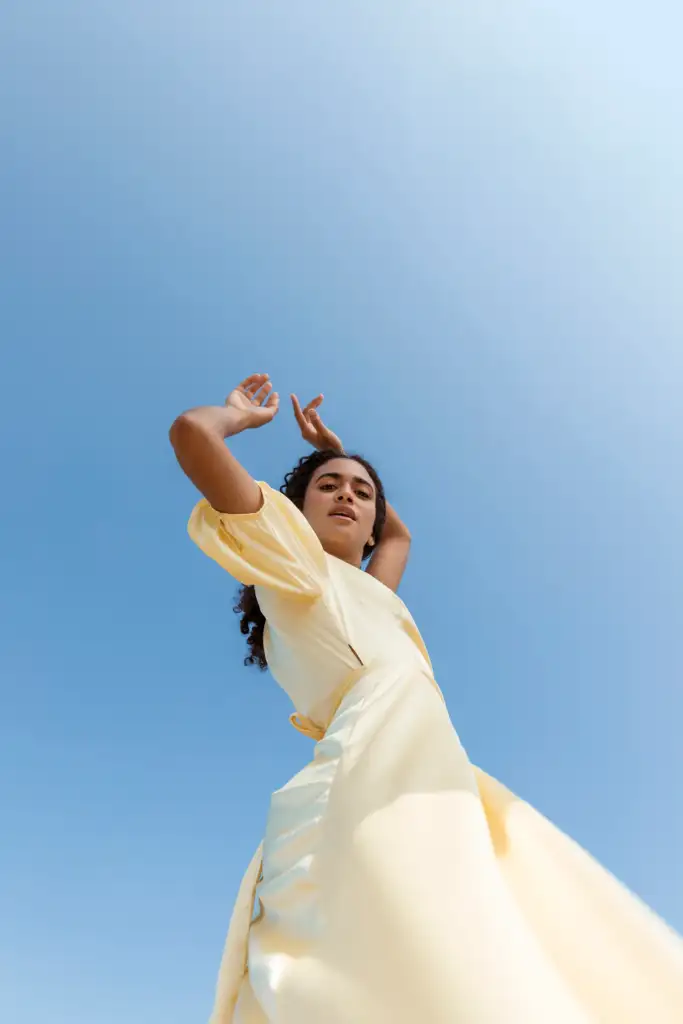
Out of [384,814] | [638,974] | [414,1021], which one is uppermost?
[384,814]

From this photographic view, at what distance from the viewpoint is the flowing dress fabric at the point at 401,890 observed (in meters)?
1.50

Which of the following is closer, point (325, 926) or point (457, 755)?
point (325, 926)

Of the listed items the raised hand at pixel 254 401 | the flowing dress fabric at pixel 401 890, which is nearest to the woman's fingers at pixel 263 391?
the raised hand at pixel 254 401

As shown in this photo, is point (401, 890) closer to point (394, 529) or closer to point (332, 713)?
point (332, 713)

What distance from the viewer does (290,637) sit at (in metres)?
2.57

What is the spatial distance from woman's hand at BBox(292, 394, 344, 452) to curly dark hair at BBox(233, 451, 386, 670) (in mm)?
120

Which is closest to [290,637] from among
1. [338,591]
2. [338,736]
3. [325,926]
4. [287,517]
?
[338,591]

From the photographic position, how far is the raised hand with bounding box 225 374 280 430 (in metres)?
Result: 2.96

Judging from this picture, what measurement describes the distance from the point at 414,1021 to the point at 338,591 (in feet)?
4.59

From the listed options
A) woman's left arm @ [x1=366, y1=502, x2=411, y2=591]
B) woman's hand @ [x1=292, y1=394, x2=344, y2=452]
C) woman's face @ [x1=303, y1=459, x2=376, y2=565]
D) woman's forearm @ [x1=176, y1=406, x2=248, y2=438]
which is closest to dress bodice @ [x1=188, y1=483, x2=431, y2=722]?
woman's forearm @ [x1=176, y1=406, x2=248, y2=438]

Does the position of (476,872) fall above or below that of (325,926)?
above

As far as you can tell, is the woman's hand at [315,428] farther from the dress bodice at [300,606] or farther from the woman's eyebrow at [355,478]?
the dress bodice at [300,606]

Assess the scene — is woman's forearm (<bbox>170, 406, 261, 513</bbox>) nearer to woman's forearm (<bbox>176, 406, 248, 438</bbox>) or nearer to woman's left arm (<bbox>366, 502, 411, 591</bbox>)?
woman's forearm (<bbox>176, 406, 248, 438</bbox>)

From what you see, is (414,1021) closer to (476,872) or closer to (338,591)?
(476,872)
